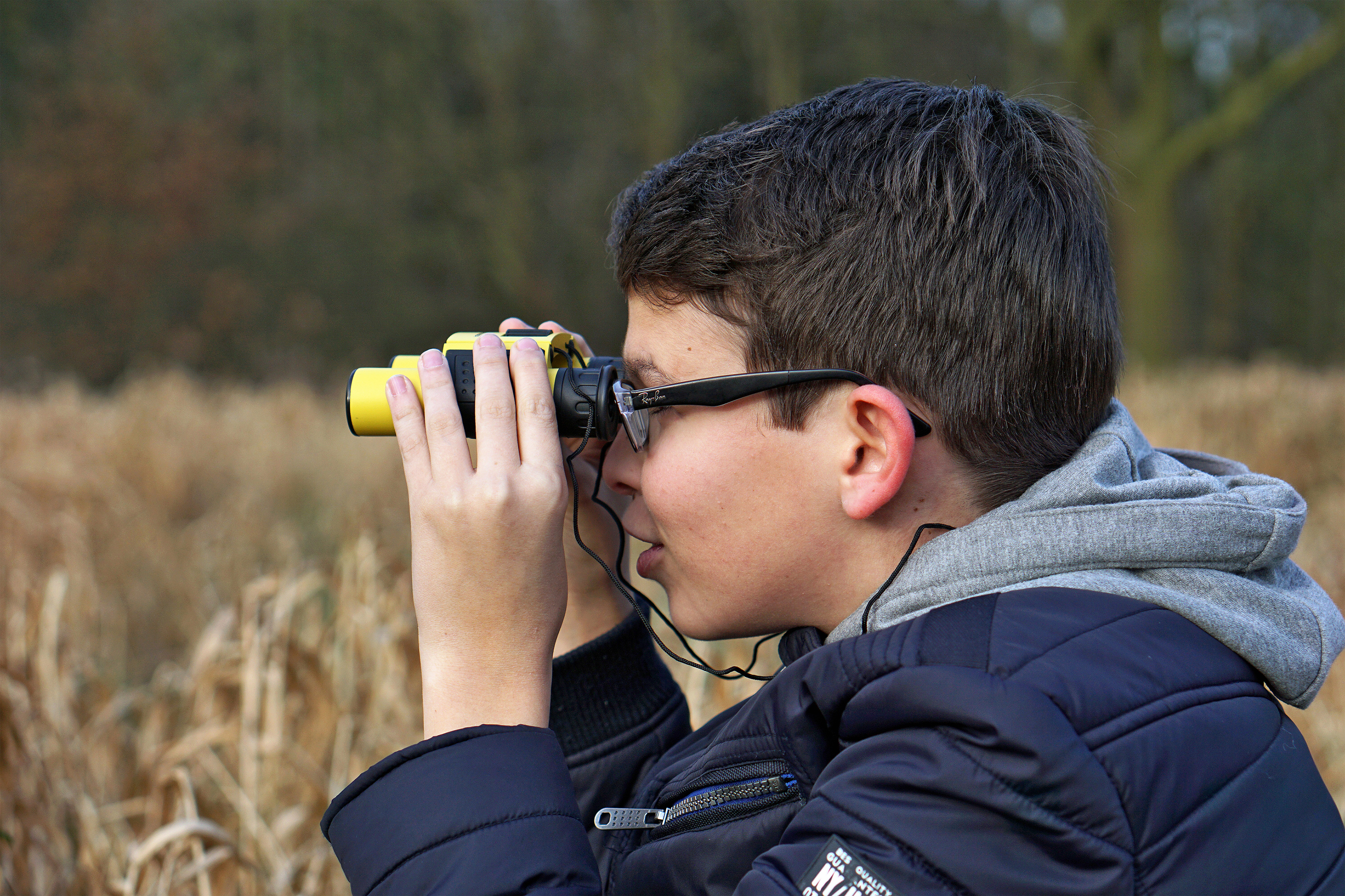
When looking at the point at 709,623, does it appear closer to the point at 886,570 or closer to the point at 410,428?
the point at 886,570

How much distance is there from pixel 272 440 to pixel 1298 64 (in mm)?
9072

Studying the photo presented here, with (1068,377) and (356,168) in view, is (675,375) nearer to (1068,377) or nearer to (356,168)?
(1068,377)

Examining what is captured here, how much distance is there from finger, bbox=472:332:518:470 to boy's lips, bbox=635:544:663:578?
250mm

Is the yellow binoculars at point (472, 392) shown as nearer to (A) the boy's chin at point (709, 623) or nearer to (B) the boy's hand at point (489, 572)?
(B) the boy's hand at point (489, 572)

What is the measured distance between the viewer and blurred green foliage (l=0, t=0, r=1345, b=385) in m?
12.7

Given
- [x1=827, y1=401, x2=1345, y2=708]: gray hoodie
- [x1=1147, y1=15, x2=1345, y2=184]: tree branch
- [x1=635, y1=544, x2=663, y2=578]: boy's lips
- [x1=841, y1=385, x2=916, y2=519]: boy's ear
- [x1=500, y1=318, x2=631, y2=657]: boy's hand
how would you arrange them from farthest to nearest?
[x1=1147, y1=15, x2=1345, y2=184]: tree branch → [x1=500, y1=318, x2=631, y2=657]: boy's hand → [x1=635, y1=544, x2=663, y2=578]: boy's lips → [x1=841, y1=385, x2=916, y2=519]: boy's ear → [x1=827, y1=401, x2=1345, y2=708]: gray hoodie

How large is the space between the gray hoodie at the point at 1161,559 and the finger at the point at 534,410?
400mm

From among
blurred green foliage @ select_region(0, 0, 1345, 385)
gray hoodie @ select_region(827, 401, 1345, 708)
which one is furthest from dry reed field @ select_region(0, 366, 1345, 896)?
blurred green foliage @ select_region(0, 0, 1345, 385)

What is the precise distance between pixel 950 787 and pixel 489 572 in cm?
52

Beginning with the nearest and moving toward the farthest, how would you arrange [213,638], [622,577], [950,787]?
[950,787], [622,577], [213,638]

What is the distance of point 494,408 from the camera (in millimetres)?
1195

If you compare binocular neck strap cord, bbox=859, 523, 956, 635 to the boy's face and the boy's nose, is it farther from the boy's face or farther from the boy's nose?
the boy's nose

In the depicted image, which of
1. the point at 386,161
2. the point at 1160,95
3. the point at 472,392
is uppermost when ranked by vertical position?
the point at 386,161

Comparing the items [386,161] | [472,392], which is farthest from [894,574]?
[386,161]
